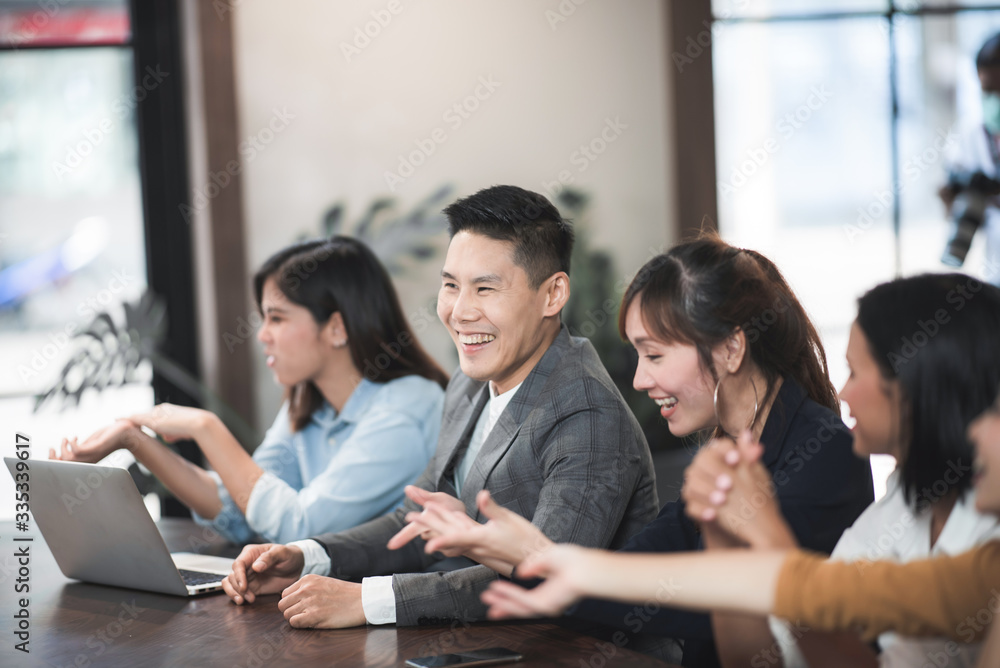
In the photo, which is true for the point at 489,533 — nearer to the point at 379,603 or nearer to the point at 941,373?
the point at 379,603

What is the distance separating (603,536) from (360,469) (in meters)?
0.72

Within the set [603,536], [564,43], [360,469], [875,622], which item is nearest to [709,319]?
[603,536]

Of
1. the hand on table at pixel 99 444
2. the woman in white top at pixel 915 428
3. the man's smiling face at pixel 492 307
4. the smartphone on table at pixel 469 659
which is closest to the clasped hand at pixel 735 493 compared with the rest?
the woman in white top at pixel 915 428

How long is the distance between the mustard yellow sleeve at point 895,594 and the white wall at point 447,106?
281 centimetres

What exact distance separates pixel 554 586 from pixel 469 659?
12.7 inches

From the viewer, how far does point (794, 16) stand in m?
4.22

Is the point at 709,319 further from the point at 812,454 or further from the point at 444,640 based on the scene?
the point at 444,640

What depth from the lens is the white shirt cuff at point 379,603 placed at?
4.76ft
